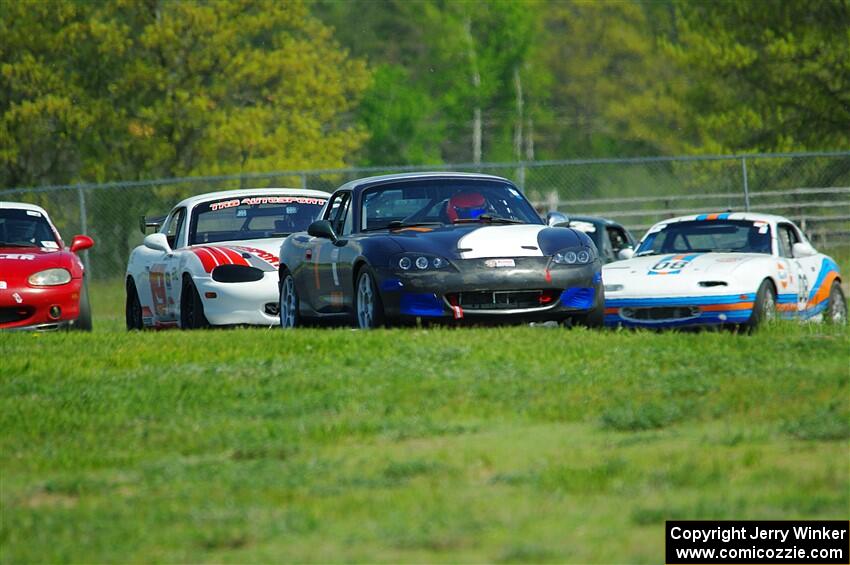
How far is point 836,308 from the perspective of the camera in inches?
634

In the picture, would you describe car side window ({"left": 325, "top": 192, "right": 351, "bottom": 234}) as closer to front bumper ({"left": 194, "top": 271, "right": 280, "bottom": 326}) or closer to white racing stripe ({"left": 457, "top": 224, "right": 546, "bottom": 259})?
front bumper ({"left": 194, "top": 271, "right": 280, "bottom": 326})

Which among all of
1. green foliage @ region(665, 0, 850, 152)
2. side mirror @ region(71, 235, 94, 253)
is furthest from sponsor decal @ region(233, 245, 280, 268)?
green foliage @ region(665, 0, 850, 152)

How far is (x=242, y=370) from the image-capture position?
1027 cm

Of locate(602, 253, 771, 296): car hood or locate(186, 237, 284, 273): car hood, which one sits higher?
locate(186, 237, 284, 273): car hood

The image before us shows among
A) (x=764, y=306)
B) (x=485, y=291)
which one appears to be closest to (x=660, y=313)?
(x=764, y=306)

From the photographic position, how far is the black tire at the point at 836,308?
624 inches

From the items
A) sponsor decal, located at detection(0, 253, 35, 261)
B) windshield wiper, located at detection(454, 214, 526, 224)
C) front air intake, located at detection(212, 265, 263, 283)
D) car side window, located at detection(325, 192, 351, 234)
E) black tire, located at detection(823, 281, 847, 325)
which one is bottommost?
black tire, located at detection(823, 281, 847, 325)

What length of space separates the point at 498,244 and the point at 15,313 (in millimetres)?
5768

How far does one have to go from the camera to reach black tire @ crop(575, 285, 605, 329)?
12725mm

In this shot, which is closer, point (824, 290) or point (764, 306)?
point (764, 306)

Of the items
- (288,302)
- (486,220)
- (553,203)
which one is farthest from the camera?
(553,203)

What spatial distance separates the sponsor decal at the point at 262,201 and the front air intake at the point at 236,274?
1427mm

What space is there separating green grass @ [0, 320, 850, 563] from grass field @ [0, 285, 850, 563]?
17mm

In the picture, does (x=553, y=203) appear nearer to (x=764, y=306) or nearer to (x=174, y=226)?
(x=174, y=226)
